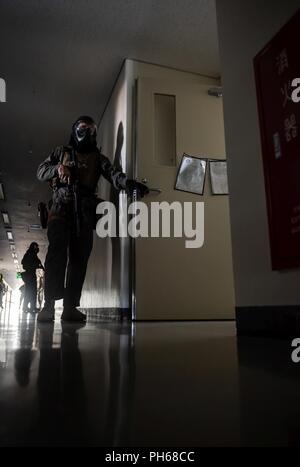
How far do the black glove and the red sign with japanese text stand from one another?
51.9 inches

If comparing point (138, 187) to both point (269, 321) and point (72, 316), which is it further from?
point (269, 321)

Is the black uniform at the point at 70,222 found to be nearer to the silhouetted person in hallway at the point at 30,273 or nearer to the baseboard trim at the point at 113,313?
the baseboard trim at the point at 113,313

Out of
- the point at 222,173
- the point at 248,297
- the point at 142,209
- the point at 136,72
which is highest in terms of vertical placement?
the point at 136,72

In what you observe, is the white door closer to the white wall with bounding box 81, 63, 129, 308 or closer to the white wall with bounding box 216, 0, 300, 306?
the white wall with bounding box 81, 63, 129, 308

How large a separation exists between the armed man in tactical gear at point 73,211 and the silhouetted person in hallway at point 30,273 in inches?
135

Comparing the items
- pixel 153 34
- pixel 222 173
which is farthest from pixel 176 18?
pixel 222 173

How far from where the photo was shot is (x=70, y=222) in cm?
247

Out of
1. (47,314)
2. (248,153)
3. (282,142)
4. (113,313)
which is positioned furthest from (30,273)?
(282,142)

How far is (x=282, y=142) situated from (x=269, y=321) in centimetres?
63

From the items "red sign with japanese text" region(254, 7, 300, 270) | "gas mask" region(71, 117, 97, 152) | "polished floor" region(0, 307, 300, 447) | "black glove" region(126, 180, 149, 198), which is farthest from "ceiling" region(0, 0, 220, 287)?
"polished floor" region(0, 307, 300, 447)

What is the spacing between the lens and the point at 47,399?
301mm

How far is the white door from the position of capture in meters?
2.57
